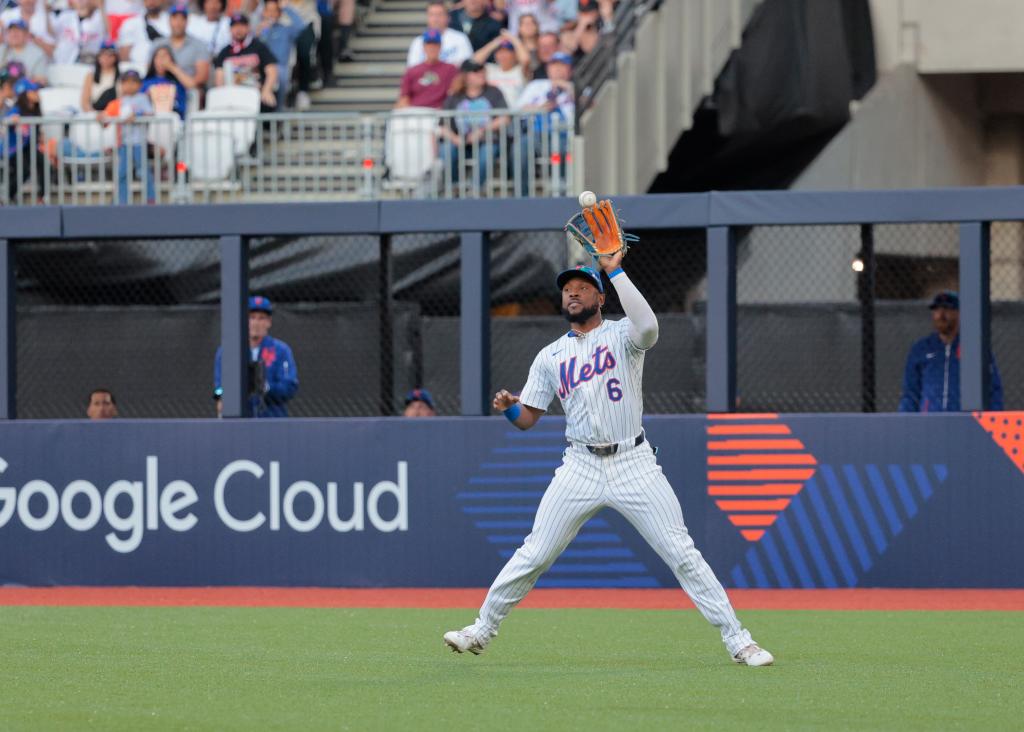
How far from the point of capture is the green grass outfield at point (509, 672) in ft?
20.8

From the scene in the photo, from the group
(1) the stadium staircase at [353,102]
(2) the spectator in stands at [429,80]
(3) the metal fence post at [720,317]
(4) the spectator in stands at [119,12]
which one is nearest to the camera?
(3) the metal fence post at [720,317]

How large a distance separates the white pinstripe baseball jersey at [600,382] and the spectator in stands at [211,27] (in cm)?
1010

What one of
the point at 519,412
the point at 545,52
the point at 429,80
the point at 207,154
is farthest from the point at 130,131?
the point at 519,412

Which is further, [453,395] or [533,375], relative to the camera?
[453,395]

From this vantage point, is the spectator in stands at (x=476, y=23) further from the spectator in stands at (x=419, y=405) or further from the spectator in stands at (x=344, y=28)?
the spectator in stands at (x=419, y=405)

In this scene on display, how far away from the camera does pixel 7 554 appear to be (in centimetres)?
1338

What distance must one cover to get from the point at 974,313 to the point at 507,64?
19.4ft

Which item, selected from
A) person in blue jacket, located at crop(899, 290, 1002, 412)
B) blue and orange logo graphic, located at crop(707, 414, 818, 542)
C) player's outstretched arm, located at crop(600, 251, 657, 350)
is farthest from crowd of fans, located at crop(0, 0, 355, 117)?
player's outstretched arm, located at crop(600, 251, 657, 350)

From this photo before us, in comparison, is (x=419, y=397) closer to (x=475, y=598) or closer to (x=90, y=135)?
(x=475, y=598)

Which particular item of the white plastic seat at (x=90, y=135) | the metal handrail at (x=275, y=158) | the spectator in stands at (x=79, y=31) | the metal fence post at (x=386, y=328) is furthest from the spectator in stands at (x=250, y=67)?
the metal fence post at (x=386, y=328)

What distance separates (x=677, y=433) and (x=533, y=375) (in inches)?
177

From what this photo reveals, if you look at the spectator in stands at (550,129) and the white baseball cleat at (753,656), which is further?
the spectator in stands at (550,129)

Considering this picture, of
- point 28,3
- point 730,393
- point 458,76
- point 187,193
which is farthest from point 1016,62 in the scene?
point 28,3

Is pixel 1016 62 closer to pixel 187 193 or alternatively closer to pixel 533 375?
pixel 187 193
